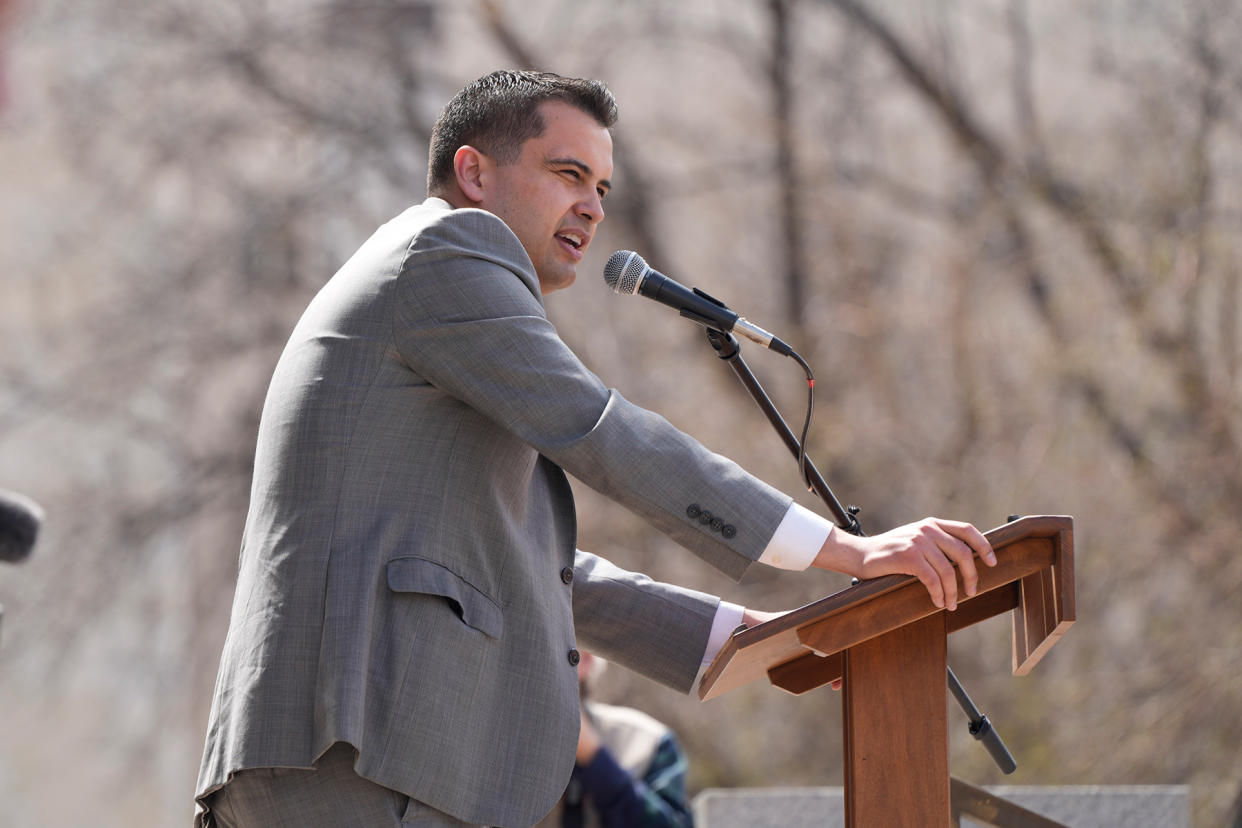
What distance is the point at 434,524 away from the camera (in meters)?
1.87

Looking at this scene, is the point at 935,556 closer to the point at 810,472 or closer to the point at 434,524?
the point at 810,472

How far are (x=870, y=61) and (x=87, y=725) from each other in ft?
19.5

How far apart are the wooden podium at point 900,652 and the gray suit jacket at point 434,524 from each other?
0.55 feet

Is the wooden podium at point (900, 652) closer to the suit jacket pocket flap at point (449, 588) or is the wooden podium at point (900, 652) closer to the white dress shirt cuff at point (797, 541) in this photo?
the white dress shirt cuff at point (797, 541)

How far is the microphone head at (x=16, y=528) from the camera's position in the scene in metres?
2.02

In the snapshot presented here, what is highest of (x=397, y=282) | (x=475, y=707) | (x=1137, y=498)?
(x=1137, y=498)

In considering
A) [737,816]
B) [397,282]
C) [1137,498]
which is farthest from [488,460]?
[1137,498]

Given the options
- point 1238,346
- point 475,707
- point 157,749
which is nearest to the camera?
point 475,707

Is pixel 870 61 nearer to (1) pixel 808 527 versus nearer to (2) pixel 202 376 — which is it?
(2) pixel 202 376

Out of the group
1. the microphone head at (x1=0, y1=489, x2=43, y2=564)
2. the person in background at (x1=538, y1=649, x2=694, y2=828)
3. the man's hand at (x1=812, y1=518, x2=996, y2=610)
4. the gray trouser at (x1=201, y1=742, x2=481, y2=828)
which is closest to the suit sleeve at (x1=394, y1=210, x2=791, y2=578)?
the man's hand at (x1=812, y1=518, x2=996, y2=610)

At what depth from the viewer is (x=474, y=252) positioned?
1985 millimetres

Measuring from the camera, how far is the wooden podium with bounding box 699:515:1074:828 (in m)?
1.83

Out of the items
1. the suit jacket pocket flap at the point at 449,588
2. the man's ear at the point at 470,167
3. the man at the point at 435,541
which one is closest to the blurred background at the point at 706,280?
the man's ear at the point at 470,167

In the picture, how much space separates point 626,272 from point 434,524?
1.77ft
